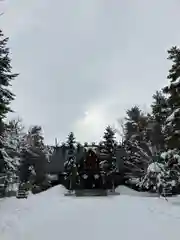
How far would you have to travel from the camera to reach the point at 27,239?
31.1 ft

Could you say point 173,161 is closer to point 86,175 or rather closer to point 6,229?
point 6,229

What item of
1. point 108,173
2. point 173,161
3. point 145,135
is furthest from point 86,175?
point 173,161

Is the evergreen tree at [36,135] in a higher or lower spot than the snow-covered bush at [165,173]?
higher

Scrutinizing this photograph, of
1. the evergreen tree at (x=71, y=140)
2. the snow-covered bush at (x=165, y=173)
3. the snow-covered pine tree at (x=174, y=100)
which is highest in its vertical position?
the evergreen tree at (x=71, y=140)

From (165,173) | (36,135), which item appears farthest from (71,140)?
(165,173)

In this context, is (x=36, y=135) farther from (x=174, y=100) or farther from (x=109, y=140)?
(x=174, y=100)

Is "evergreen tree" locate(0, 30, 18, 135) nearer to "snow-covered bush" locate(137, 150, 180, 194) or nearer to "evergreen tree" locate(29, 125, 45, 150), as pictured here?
"snow-covered bush" locate(137, 150, 180, 194)

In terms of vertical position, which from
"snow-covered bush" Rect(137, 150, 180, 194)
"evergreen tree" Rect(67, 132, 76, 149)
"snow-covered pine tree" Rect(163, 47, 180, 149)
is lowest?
"snow-covered bush" Rect(137, 150, 180, 194)

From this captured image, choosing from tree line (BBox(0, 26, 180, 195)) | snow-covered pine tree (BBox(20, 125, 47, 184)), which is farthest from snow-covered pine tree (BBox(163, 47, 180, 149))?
snow-covered pine tree (BBox(20, 125, 47, 184))

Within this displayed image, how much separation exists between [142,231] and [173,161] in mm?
14044

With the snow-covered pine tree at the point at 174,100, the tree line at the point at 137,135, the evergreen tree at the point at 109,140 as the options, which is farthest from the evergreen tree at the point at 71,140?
the snow-covered pine tree at the point at 174,100

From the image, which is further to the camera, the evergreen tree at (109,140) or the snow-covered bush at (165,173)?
the evergreen tree at (109,140)

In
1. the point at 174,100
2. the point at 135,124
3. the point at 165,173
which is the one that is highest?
the point at 135,124

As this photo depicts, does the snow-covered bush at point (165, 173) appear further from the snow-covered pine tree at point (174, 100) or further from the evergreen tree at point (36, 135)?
the evergreen tree at point (36, 135)
